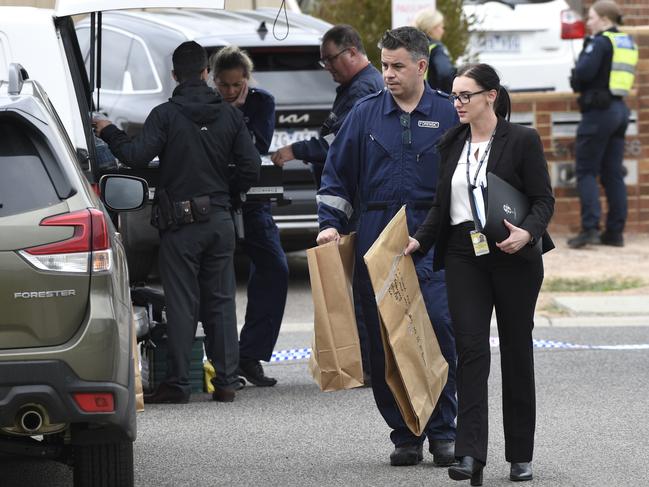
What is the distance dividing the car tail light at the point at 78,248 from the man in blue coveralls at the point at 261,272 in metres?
3.60

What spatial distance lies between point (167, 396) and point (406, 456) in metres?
1.83

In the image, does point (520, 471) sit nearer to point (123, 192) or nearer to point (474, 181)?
point (474, 181)

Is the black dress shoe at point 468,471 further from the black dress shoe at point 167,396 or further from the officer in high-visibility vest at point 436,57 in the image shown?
the officer in high-visibility vest at point 436,57

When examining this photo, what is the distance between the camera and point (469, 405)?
19.5 ft

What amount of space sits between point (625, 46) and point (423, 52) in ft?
23.4

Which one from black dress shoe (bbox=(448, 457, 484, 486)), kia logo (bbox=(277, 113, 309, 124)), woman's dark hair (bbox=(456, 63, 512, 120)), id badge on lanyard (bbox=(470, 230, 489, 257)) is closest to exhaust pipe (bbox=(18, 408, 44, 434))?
black dress shoe (bbox=(448, 457, 484, 486))

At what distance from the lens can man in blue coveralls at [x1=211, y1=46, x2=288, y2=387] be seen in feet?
27.8

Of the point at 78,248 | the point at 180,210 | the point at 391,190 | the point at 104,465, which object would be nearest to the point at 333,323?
the point at 391,190

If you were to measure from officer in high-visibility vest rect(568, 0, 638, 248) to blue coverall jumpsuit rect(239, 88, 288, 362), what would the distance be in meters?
5.40

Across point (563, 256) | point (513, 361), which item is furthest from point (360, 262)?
point (563, 256)

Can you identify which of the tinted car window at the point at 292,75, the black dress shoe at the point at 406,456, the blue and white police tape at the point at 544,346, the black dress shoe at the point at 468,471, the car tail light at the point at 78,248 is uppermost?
the car tail light at the point at 78,248

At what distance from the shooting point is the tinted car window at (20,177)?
4812 mm

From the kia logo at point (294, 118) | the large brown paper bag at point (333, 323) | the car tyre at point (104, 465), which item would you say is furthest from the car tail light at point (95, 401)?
the kia logo at point (294, 118)

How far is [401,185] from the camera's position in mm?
6391
